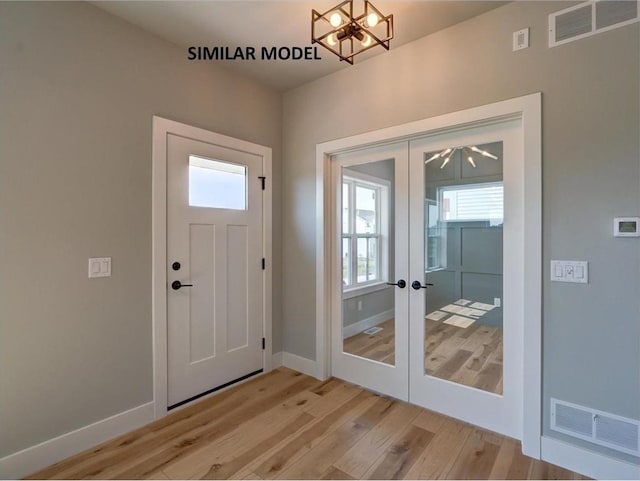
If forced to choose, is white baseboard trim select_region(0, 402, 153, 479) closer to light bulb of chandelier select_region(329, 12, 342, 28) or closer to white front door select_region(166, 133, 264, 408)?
white front door select_region(166, 133, 264, 408)

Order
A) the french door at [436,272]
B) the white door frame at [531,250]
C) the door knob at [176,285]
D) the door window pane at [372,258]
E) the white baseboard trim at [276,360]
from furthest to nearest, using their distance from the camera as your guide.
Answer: the white baseboard trim at [276,360]
the door window pane at [372,258]
the door knob at [176,285]
the french door at [436,272]
the white door frame at [531,250]

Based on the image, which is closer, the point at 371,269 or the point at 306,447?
the point at 306,447

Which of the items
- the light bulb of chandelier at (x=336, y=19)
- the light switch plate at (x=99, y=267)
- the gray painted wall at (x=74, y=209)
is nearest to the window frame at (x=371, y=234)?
the light bulb of chandelier at (x=336, y=19)

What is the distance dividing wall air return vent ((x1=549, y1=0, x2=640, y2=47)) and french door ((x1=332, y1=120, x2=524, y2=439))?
528 millimetres

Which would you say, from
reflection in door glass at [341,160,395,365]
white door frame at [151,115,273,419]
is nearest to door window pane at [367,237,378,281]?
reflection in door glass at [341,160,395,365]

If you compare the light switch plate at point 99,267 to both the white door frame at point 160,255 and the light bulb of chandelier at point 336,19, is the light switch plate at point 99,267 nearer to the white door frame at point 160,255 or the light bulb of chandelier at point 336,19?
the white door frame at point 160,255

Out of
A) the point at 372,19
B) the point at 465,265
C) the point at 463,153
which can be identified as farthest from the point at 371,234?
the point at 372,19

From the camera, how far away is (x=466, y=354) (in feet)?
7.70

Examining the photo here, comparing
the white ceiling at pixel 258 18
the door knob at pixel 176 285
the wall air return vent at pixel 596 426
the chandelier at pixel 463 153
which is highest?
the white ceiling at pixel 258 18

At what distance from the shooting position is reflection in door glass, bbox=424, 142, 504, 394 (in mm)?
2195

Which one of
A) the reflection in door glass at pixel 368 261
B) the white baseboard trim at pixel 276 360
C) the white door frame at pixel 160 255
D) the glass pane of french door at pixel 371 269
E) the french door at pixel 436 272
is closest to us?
the french door at pixel 436 272

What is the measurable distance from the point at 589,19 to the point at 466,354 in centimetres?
225

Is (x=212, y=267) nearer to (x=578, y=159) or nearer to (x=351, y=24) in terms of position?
(x=351, y=24)

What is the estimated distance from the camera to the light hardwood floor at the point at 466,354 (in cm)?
220
